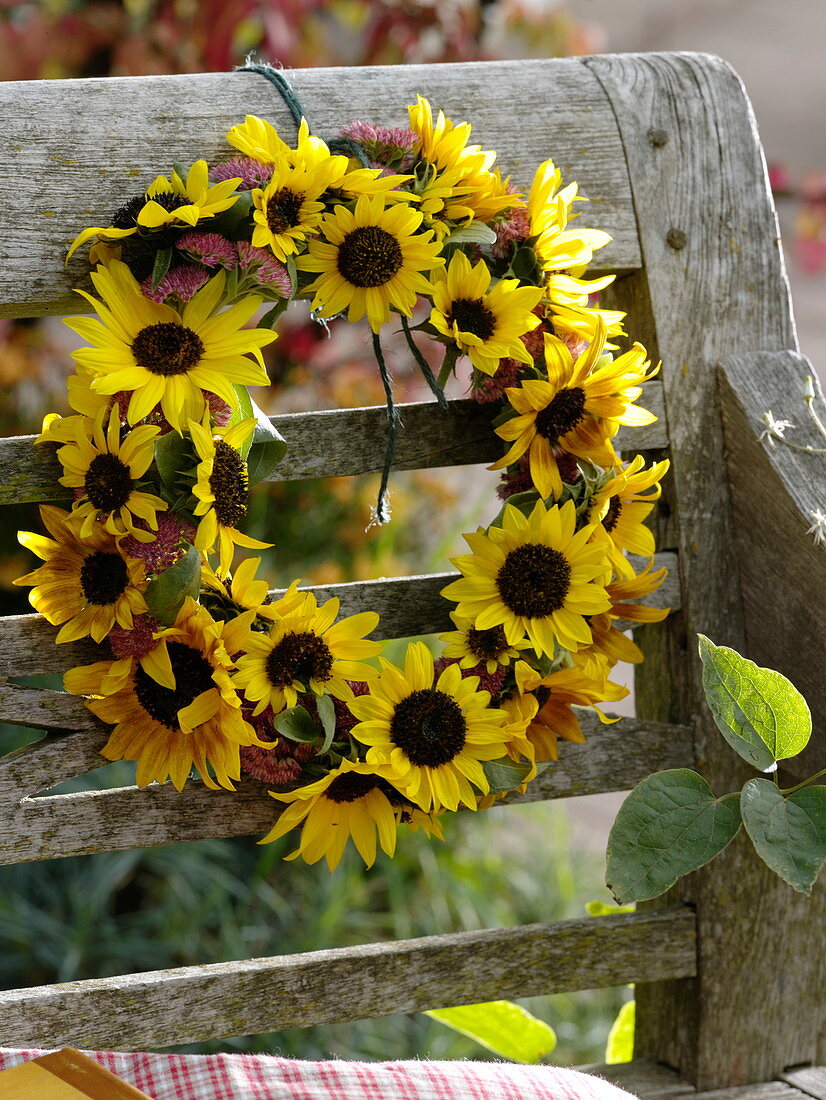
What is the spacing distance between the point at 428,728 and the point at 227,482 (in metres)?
0.23

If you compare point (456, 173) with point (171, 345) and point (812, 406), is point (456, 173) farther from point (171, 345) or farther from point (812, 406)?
point (812, 406)

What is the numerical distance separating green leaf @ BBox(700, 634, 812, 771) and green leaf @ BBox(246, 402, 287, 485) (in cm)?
34

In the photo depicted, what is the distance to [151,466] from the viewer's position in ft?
2.59

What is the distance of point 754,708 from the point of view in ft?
2.51

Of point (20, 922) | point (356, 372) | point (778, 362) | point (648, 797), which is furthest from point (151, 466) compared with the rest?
point (356, 372)

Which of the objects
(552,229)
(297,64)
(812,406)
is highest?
(297,64)

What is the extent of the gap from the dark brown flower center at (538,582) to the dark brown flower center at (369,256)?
231mm

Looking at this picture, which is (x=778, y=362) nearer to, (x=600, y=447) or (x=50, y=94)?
(x=600, y=447)

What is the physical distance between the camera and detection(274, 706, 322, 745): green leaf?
2.68ft

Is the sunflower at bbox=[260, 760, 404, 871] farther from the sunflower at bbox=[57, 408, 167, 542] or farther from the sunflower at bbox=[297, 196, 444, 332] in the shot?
the sunflower at bbox=[297, 196, 444, 332]

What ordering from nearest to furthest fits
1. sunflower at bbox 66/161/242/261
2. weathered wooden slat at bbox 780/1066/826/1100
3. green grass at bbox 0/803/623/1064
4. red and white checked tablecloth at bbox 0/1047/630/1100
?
red and white checked tablecloth at bbox 0/1047/630/1100, sunflower at bbox 66/161/242/261, weathered wooden slat at bbox 780/1066/826/1100, green grass at bbox 0/803/623/1064

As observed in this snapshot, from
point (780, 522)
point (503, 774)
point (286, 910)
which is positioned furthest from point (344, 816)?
point (286, 910)

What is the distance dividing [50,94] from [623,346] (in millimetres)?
526

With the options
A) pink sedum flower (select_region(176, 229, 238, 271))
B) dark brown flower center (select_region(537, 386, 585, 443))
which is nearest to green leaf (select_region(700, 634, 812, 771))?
dark brown flower center (select_region(537, 386, 585, 443))
